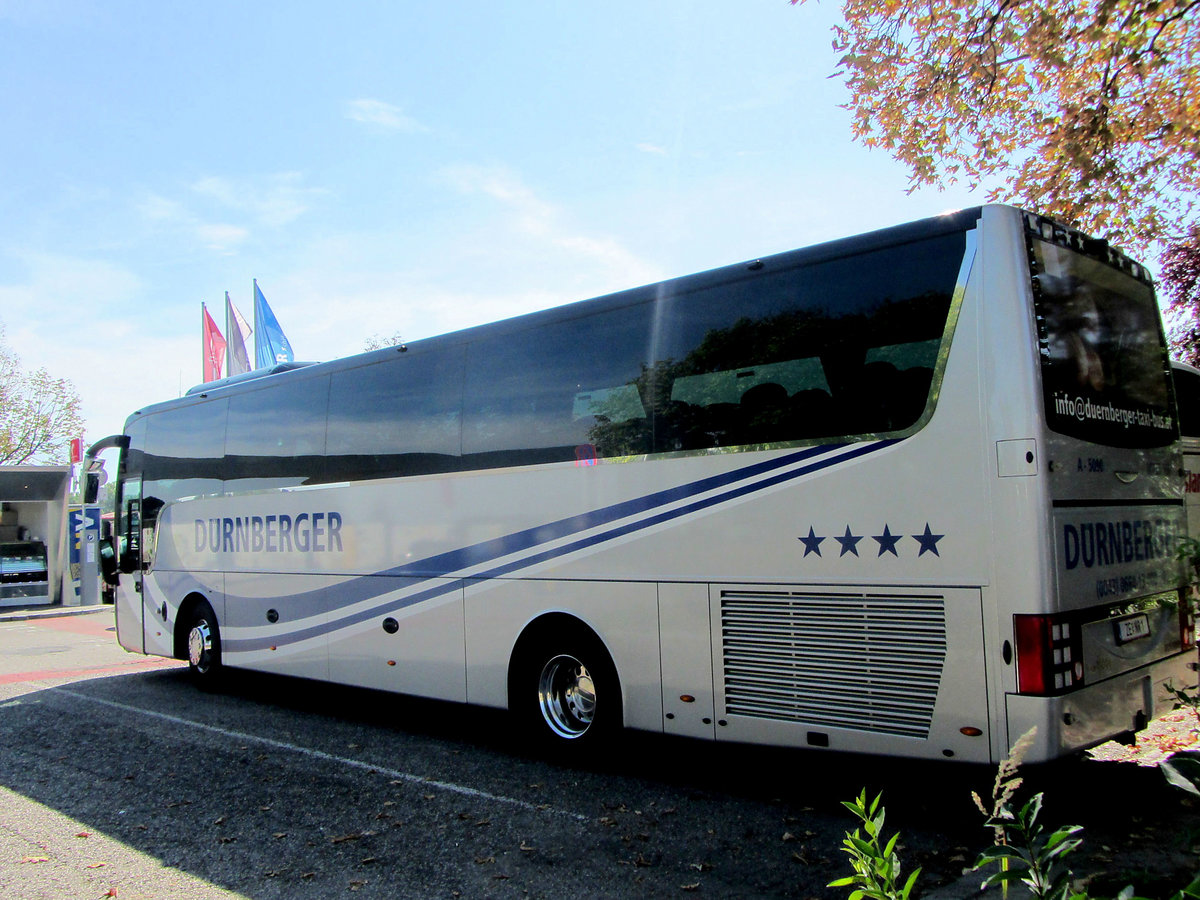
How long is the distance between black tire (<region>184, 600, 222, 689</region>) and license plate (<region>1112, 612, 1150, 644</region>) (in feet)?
30.8

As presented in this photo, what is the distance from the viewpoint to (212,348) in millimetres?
30344

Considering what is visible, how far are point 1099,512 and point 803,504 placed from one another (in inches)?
65.9

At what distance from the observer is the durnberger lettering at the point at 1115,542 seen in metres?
4.88

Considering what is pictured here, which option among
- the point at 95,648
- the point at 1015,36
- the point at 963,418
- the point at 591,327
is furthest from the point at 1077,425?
the point at 95,648

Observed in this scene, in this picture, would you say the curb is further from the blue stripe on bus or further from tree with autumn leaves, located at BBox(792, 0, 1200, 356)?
tree with autumn leaves, located at BBox(792, 0, 1200, 356)

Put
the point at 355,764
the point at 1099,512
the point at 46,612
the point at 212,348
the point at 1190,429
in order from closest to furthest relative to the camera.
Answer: the point at 1099,512 < the point at 355,764 < the point at 1190,429 < the point at 46,612 < the point at 212,348

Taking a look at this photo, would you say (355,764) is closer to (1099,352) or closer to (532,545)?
(532,545)

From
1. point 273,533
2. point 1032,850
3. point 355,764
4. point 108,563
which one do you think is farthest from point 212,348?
point 1032,850

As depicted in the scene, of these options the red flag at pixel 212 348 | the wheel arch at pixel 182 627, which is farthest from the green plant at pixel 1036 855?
the red flag at pixel 212 348

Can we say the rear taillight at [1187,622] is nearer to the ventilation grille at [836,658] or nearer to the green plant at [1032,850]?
the ventilation grille at [836,658]

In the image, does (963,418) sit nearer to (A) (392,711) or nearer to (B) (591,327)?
(B) (591,327)

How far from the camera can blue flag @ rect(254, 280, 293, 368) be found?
2853 cm

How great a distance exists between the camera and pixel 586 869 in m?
4.71

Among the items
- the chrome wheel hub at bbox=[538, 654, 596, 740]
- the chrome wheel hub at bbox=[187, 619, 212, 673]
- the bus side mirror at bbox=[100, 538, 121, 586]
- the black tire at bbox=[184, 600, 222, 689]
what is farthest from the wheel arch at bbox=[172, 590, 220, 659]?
the chrome wheel hub at bbox=[538, 654, 596, 740]
